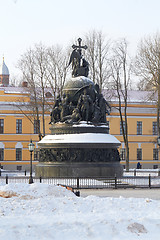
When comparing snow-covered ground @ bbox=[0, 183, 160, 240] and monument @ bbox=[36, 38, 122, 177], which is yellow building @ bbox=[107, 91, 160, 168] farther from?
snow-covered ground @ bbox=[0, 183, 160, 240]

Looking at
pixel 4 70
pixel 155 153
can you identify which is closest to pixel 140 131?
pixel 155 153

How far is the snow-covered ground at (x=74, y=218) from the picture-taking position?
12.4 m

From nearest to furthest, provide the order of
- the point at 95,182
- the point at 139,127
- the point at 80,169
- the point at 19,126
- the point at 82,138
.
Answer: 1. the point at 95,182
2. the point at 80,169
3. the point at 82,138
4. the point at 19,126
5. the point at 139,127

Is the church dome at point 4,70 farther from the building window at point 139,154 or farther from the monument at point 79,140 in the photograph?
the monument at point 79,140

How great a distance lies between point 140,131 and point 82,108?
33870 millimetres

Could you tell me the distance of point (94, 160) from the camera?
33.4 m

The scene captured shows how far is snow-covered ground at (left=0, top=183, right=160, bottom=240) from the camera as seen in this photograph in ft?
40.8

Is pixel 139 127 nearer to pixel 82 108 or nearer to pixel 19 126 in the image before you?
pixel 19 126

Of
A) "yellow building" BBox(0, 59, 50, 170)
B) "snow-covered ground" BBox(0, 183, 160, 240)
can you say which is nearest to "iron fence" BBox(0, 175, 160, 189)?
"snow-covered ground" BBox(0, 183, 160, 240)

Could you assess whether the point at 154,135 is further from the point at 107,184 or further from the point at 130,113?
the point at 107,184

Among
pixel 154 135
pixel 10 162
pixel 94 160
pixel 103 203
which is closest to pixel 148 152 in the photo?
pixel 154 135

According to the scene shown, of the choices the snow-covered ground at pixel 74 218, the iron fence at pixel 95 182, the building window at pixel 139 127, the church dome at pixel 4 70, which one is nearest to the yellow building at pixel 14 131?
the building window at pixel 139 127

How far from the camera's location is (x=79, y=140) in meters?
33.3

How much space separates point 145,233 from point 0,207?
4246 mm
